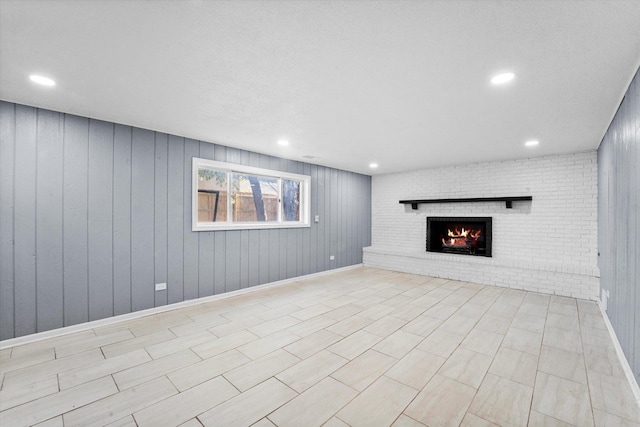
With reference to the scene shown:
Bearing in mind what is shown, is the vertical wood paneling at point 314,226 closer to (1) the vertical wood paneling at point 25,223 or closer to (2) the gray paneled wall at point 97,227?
(2) the gray paneled wall at point 97,227

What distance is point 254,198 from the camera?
5012 millimetres

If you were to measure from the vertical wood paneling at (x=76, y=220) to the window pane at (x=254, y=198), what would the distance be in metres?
1.92

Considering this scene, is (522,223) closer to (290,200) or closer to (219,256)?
(290,200)

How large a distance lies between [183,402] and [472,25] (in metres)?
3.01

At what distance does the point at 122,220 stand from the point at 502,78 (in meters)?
4.22

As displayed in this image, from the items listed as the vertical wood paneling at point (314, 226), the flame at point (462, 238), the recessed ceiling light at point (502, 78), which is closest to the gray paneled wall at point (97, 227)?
the vertical wood paneling at point (314, 226)

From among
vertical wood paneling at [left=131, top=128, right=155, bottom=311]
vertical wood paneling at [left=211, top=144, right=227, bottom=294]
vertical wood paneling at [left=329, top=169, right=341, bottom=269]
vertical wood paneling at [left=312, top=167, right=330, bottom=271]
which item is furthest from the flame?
vertical wood paneling at [left=131, top=128, right=155, bottom=311]

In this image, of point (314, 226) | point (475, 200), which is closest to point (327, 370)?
point (314, 226)

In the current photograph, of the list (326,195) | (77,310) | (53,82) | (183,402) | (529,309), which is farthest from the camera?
(326,195)

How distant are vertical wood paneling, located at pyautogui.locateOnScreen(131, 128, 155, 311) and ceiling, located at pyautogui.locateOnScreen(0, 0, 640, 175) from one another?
294mm

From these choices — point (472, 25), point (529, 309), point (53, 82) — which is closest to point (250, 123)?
point (53, 82)

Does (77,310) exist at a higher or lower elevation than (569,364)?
higher

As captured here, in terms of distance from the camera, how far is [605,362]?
7.95ft

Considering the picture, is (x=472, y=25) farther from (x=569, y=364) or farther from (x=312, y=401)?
(x=569, y=364)
